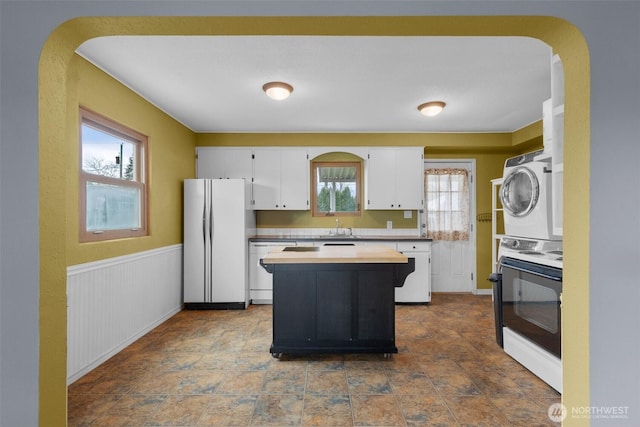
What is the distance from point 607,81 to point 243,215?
383cm

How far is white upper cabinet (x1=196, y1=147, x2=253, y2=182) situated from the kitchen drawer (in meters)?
2.42

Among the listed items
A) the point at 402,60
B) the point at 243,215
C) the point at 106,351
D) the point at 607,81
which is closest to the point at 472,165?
the point at 402,60

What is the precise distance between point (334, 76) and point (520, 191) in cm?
188

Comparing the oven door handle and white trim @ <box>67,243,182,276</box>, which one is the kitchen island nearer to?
the oven door handle

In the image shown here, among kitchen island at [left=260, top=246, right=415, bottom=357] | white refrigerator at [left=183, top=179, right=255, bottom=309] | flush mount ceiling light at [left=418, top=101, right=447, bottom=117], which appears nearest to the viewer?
kitchen island at [left=260, top=246, right=415, bottom=357]

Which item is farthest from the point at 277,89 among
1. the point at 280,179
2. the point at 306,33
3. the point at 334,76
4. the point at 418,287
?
the point at 418,287

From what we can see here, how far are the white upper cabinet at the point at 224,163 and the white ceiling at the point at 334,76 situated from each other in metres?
0.60

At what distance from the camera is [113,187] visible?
10.3ft

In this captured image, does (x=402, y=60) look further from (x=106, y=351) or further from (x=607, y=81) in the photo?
(x=106, y=351)

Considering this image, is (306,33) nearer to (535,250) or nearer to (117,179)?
(535,250)

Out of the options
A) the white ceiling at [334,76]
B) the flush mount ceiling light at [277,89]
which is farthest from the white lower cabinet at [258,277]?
the flush mount ceiling light at [277,89]

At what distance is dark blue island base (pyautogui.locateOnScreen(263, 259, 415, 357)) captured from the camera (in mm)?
2793

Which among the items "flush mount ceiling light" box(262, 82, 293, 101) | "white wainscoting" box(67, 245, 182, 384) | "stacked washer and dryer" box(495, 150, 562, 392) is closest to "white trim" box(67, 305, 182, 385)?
"white wainscoting" box(67, 245, 182, 384)

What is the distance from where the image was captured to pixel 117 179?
10.4ft
